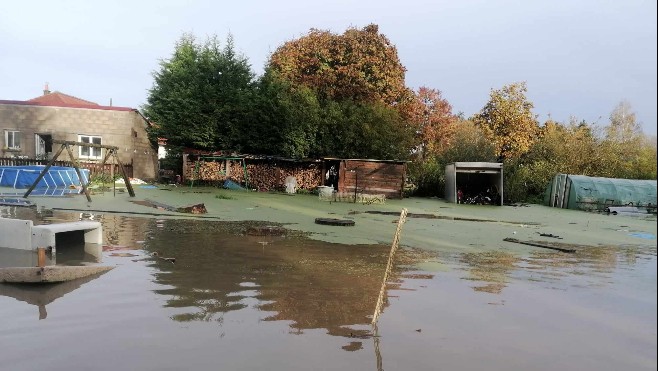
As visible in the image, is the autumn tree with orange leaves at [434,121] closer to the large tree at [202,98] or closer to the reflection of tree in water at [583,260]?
the large tree at [202,98]

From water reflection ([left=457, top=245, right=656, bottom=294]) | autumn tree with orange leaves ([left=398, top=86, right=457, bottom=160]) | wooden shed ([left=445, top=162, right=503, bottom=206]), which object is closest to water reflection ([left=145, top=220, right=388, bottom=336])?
water reflection ([left=457, top=245, right=656, bottom=294])

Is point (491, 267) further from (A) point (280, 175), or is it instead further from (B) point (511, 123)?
(B) point (511, 123)

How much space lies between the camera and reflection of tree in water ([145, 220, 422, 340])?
5.30 meters

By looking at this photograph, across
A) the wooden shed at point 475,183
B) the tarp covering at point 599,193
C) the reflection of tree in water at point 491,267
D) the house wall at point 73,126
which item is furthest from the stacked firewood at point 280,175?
the reflection of tree in water at point 491,267

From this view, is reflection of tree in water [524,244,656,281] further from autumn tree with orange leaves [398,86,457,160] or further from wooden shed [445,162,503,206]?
autumn tree with orange leaves [398,86,457,160]

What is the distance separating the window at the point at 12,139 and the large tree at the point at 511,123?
3511 centimetres

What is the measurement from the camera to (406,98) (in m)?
37.5

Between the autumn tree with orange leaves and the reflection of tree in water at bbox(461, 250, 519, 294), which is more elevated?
the autumn tree with orange leaves

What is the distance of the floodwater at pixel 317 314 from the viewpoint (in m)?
4.17

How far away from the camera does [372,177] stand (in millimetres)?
26000

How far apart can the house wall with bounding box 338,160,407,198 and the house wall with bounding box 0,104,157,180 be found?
557 inches

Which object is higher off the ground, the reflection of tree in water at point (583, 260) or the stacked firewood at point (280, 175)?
the stacked firewood at point (280, 175)

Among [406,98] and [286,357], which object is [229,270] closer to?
[286,357]

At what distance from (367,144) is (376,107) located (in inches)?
96.9
